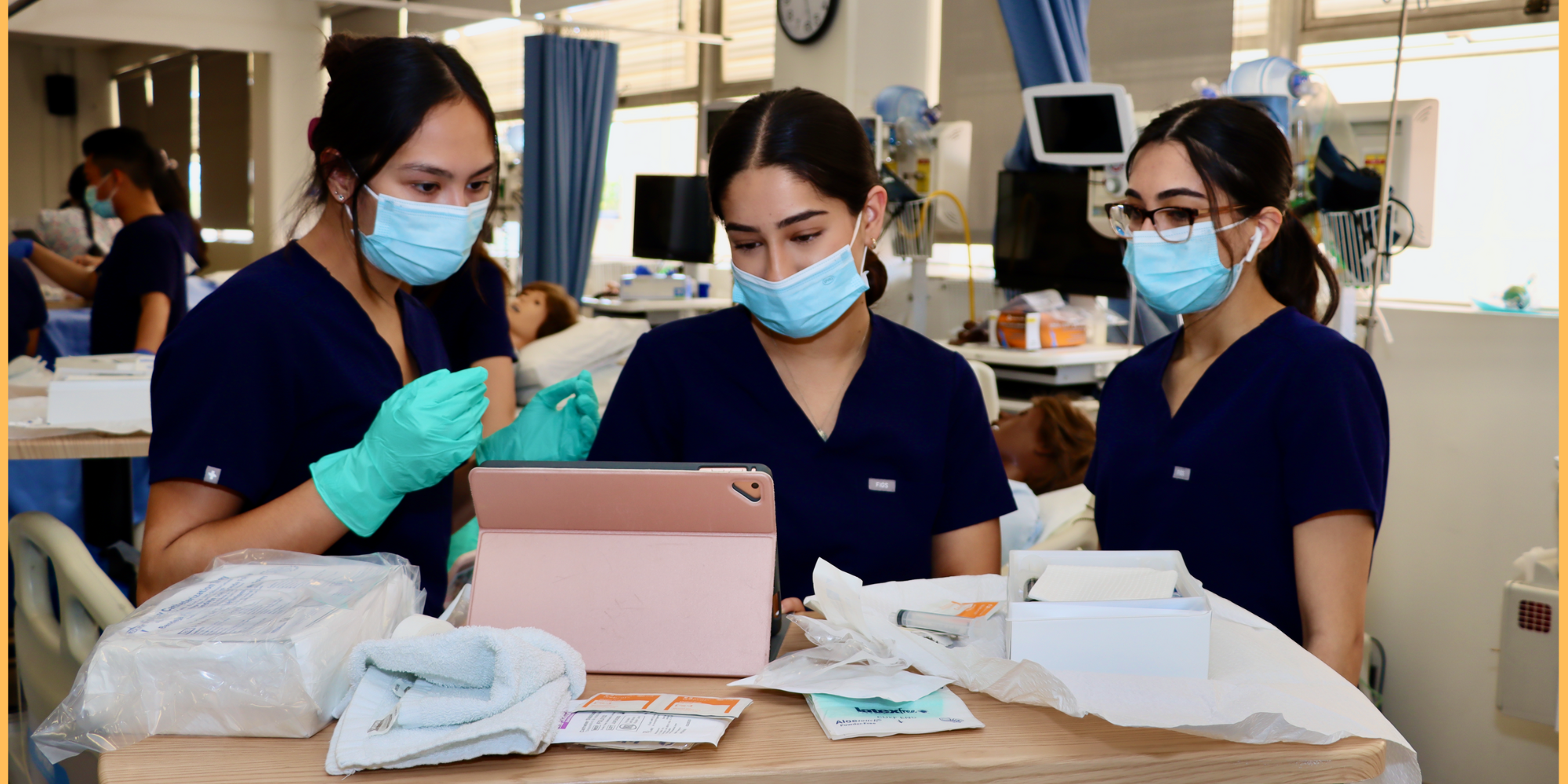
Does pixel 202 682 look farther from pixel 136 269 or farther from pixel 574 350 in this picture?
pixel 136 269

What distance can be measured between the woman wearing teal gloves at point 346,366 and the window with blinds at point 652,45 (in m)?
6.23

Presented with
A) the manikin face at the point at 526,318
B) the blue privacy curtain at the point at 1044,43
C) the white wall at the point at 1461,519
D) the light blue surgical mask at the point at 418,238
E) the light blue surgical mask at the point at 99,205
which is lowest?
the white wall at the point at 1461,519

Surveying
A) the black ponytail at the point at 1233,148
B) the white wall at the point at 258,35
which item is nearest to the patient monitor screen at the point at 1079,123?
the black ponytail at the point at 1233,148

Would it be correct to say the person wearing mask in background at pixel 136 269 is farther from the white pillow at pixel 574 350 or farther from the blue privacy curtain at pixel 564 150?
the blue privacy curtain at pixel 564 150

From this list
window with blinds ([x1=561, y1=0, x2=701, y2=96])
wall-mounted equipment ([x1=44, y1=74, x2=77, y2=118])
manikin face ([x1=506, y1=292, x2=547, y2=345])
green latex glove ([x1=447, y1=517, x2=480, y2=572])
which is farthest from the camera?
wall-mounted equipment ([x1=44, y1=74, x2=77, y2=118])

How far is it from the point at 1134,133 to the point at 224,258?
28.6 feet

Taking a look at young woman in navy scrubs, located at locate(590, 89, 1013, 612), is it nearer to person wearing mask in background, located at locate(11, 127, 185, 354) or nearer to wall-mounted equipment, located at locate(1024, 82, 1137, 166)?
wall-mounted equipment, located at locate(1024, 82, 1137, 166)

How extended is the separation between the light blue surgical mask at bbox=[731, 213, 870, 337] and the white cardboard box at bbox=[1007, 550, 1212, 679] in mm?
597

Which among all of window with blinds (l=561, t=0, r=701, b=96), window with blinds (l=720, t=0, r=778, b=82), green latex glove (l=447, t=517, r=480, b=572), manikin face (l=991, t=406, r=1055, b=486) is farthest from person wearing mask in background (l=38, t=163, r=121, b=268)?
manikin face (l=991, t=406, r=1055, b=486)

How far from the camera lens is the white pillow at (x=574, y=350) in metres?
3.73

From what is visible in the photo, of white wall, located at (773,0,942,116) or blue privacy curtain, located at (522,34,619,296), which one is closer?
white wall, located at (773,0,942,116)

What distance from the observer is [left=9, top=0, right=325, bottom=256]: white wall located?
26.5 ft

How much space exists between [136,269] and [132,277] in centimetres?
3

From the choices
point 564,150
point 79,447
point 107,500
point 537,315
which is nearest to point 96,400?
point 79,447
